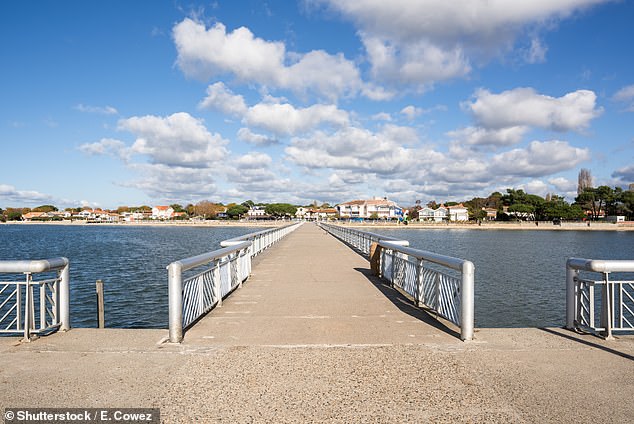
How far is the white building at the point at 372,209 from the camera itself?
17138cm

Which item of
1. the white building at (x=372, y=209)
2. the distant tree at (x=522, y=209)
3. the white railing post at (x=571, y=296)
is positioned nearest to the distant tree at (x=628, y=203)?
the distant tree at (x=522, y=209)

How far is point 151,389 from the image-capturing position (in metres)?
4.23

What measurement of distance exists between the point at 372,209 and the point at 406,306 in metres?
165

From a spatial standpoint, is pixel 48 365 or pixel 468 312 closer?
pixel 48 365

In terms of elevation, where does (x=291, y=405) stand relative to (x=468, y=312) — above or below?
below

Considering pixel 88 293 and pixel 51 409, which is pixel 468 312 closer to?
pixel 51 409

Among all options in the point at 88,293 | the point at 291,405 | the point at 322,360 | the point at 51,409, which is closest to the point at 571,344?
the point at 322,360

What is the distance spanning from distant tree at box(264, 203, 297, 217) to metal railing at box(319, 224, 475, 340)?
181902 millimetres

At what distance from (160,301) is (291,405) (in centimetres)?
1431

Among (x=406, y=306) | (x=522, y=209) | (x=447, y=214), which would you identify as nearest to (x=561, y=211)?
(x=522, y=209)

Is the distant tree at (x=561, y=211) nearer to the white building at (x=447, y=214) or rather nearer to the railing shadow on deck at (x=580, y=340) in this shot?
the white building at (x=447, y=214)

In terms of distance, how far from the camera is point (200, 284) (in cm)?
730

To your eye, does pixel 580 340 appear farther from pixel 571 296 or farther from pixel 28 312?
pixel 28 312

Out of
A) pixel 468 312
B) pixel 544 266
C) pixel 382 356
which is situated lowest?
pixel 544 266
